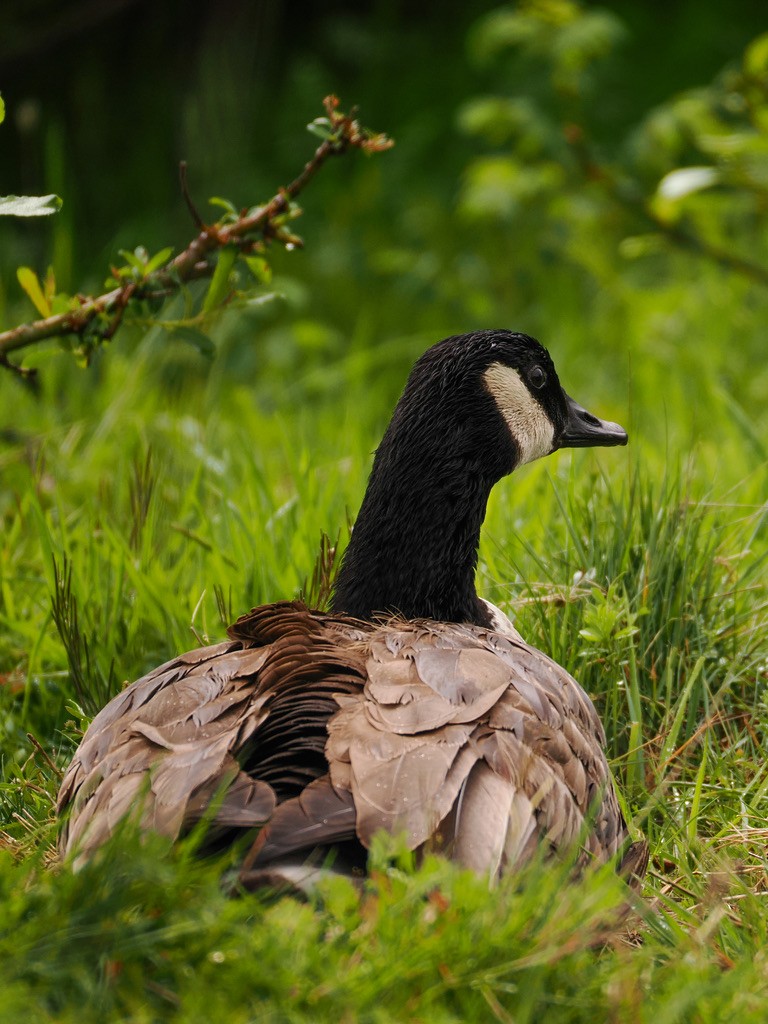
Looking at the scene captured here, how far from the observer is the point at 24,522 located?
13.6ft

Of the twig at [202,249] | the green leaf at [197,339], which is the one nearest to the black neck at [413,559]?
the green leaf at [197,339]

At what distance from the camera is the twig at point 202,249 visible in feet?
10.3

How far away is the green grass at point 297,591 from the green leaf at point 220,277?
73 centimetres

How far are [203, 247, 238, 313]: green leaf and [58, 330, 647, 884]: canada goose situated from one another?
1.75ft

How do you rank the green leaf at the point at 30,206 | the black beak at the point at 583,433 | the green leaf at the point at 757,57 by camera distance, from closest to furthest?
the green leaf at the point at 30,206 < the black beak at the point at 583,433 < the green leaf at the point at 757,57

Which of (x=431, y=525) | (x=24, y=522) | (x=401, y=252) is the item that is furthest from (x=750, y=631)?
(x=401, y=252)

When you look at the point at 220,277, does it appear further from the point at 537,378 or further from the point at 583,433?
the point at 583,433

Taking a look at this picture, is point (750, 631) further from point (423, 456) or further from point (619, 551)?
point (423, 456)

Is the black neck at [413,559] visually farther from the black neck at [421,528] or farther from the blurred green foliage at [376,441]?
the blurred green foliage at [376,441]

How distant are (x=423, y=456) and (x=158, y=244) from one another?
4040 millimetres

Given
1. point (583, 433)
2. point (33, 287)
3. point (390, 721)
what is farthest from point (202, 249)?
point (390, 721)

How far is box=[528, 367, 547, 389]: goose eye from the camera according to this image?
3.36 meters

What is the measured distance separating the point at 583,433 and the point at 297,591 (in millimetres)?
892

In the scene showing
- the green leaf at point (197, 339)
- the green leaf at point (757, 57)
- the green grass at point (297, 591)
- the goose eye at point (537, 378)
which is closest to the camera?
the green grass at point (297, 591)
